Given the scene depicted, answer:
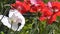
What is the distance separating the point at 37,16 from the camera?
178 centimetres

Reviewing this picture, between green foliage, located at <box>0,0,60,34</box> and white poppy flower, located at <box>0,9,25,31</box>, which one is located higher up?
white poppy flower, located at <box>0,9,25,31</box>

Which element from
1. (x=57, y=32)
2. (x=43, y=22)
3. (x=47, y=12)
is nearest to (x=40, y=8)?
(x=47, y=12)

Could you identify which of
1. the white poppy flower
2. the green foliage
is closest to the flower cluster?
the green foliage

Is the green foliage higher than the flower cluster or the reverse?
the reverse

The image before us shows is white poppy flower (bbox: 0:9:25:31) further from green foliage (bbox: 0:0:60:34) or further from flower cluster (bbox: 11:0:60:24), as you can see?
flower cluster (bbox: 11:0:60:24)

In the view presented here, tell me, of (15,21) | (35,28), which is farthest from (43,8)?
(15,21)

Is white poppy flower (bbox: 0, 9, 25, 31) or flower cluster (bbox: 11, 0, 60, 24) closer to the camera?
white poppy flower (bbox: 0, 9, 25, 31)

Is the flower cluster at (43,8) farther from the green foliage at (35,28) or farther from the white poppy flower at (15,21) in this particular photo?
the white poppy flower at (15,21)

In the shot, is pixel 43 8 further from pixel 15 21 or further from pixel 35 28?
pixel 15 21

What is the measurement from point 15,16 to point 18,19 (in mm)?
29

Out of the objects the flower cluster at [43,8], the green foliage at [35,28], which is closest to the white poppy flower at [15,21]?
the green foliage at [35,28]

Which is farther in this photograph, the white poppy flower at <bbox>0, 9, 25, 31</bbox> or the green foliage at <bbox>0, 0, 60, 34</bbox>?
the green foliage at <bbox>0, 0, 60, 34</bbox>

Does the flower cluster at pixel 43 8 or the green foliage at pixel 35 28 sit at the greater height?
the flower cluster at pixel 43 8

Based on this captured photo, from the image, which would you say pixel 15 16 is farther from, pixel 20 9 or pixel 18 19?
pixel 20 9
